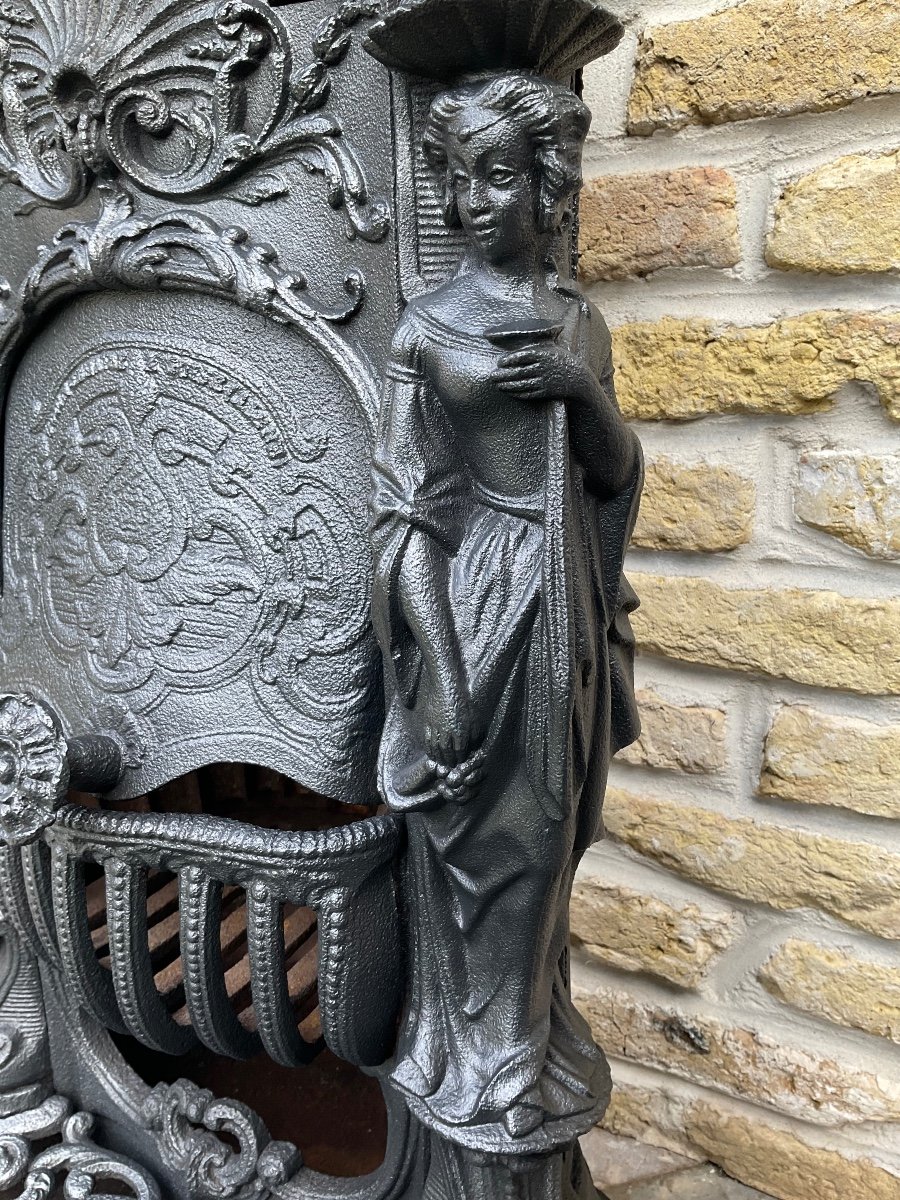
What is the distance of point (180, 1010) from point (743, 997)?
1.82ft

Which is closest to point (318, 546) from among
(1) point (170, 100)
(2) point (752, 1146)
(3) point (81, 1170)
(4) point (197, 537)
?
(4) point (197, 537)

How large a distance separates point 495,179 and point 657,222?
1.37 feet

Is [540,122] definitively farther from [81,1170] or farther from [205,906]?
[81,1170]

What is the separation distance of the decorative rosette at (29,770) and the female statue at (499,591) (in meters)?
0.24

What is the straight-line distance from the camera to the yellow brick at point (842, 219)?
0.84m

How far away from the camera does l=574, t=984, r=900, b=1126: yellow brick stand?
38.2 inches

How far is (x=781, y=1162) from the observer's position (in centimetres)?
102

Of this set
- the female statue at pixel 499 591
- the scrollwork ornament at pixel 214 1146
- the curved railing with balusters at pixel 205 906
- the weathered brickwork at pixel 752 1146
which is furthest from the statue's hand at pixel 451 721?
the weathered brickwork at pixel 752 1146

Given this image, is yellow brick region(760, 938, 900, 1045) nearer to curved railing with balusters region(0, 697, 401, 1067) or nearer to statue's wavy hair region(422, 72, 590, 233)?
curved railing with balusters region(0, 697, 401, 1067)

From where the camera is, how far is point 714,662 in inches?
38.7

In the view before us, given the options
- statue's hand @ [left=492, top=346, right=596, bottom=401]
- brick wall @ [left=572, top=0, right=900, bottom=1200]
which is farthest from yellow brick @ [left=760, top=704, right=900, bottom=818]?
statue's hand @ [left=492, top=346, right=596, bottom=401]

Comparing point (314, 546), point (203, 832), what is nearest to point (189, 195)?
point (314, 546)

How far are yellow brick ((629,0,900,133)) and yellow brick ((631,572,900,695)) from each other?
42cm

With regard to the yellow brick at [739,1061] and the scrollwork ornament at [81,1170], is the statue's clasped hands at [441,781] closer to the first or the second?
the scrollwork ornament at [81,1170]
